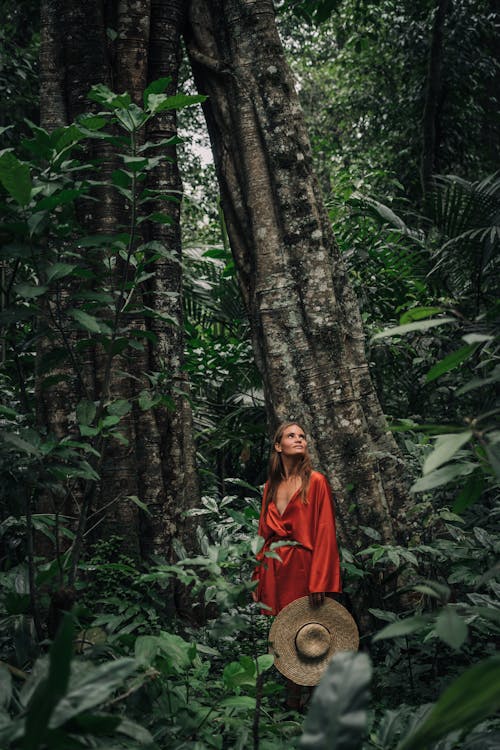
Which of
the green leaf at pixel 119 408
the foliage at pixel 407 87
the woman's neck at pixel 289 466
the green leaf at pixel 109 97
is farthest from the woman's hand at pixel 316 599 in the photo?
the foliage at pixel 407 87

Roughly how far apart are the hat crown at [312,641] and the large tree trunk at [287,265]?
685mm

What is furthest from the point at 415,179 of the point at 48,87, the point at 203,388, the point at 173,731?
the point at 173,731

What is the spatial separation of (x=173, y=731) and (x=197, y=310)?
529 centimetres

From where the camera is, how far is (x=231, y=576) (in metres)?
3.06

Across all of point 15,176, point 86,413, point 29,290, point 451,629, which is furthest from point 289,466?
point 451,629

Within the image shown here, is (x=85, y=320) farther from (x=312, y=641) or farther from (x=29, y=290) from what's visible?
(x=312, y=641)

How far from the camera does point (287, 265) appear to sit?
13.6 feet

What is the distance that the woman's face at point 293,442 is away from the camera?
371 cm

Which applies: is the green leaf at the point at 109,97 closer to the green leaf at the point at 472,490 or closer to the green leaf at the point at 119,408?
the green leaf at the point at 119,408

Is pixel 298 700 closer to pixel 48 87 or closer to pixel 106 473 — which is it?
pixel 106 473

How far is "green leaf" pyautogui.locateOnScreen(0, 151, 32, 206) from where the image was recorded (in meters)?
1.78

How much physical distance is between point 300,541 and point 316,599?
38 centimetres

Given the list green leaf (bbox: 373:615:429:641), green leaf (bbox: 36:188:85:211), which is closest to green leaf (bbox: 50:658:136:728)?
green leaf (bbox: 373:615:429:641)

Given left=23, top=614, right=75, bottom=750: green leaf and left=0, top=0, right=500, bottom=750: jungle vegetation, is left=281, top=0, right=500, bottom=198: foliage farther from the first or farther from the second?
left=23, top=614, right=75, bottom=750: green leaf
